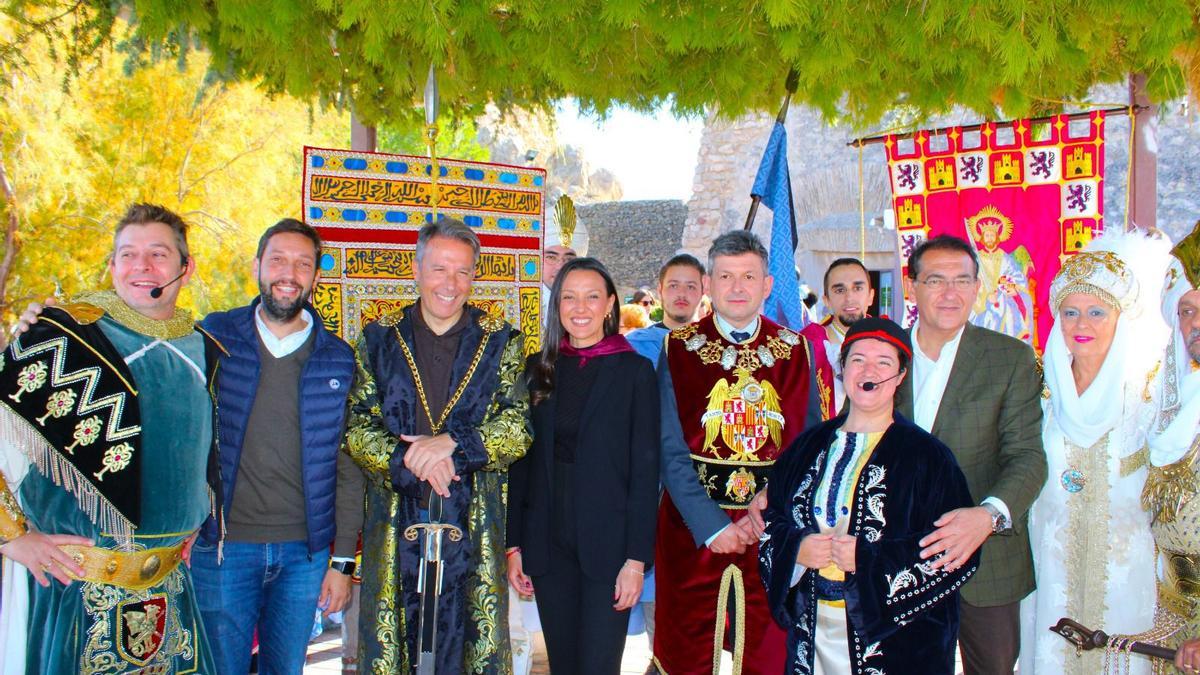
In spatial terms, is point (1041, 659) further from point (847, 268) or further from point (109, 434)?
point (109, 434)

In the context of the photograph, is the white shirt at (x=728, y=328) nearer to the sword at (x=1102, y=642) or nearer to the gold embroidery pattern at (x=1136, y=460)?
the gold embroidery pattern at (x=1136, y=460)

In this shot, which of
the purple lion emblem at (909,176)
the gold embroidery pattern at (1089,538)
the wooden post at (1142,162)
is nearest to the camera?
the gold embroidery pattern at (1089,538)

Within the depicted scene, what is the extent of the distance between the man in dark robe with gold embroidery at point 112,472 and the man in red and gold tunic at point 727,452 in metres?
1.71

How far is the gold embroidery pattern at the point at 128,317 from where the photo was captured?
284 centimetres

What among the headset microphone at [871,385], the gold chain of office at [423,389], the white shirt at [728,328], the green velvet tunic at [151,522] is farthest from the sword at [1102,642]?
the green velvet tunic at [151,522]

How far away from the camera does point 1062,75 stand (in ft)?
13.8

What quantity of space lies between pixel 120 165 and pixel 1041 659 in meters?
13.7

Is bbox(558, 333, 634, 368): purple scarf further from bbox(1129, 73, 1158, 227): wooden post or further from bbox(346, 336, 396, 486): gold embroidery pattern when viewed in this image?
bbox(1129, 73, 1158, 227): wooden post

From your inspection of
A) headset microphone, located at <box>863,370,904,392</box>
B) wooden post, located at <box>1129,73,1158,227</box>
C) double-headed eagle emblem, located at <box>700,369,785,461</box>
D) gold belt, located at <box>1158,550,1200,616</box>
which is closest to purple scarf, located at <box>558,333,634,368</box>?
double-headed eagle emblem, located at <box>700,369,785,461</box>

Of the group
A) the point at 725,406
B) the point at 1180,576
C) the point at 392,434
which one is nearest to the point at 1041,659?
the point at 1180,576

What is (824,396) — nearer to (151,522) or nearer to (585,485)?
(585,485)

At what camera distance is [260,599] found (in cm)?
316

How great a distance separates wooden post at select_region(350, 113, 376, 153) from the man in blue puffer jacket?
189 centimetres

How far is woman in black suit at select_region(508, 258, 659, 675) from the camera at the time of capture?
3.12m
